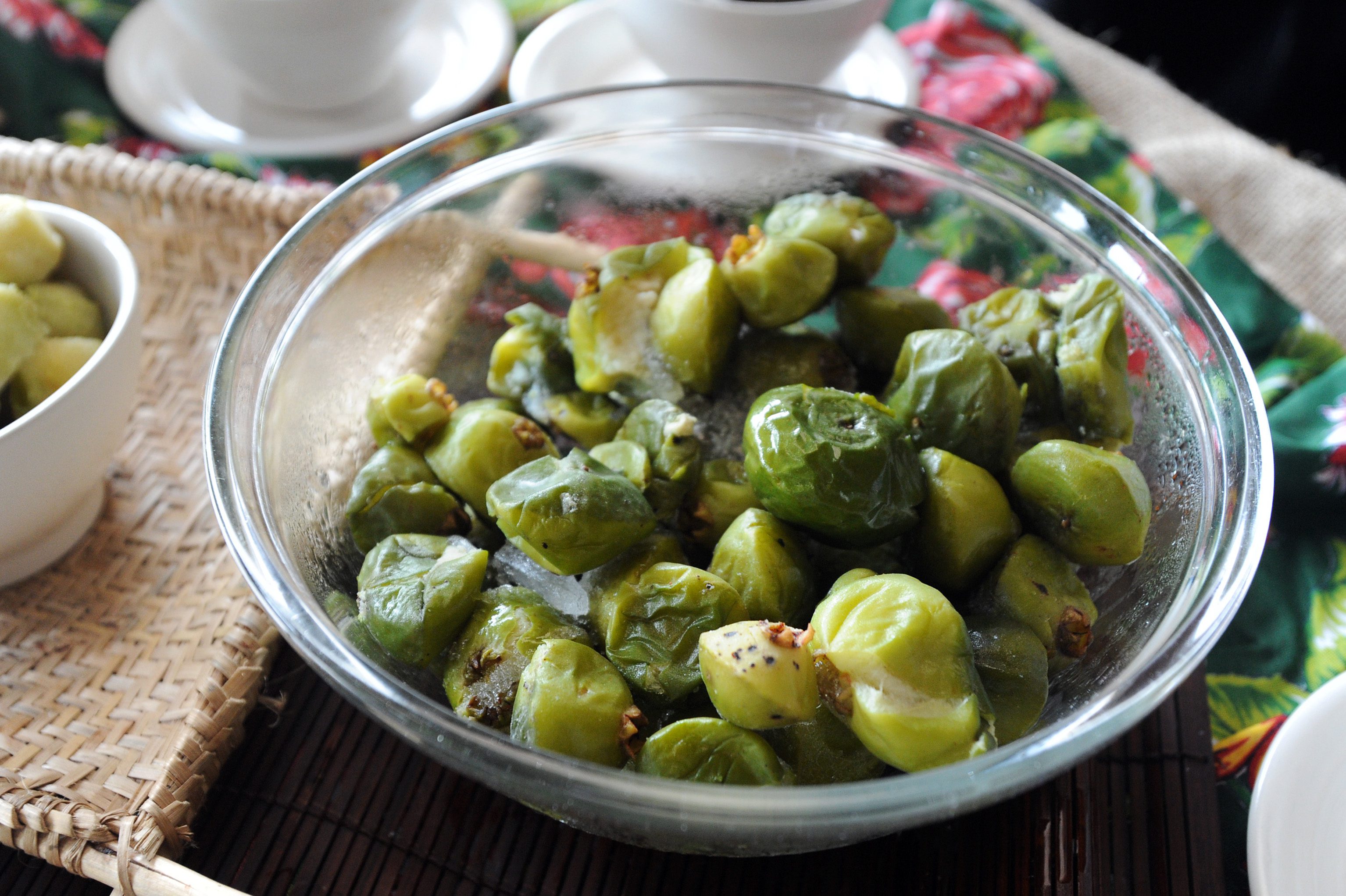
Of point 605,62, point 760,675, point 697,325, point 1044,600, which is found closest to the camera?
point 760,675

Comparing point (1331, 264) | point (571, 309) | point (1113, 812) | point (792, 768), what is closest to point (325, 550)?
point (571, 309)

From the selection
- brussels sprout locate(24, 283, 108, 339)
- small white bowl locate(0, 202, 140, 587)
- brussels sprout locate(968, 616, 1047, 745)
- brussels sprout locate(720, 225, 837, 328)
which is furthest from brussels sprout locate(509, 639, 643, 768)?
brussels sprout locate(24, 283, 108, 339)

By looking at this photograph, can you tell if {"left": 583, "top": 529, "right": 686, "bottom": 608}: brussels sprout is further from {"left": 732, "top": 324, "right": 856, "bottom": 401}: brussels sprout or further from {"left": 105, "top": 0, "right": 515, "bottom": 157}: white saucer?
{"left": 105, "top": 0, "right": 515, "bottom": 157}: white saucer

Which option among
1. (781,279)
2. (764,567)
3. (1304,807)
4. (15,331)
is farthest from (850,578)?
(15,331)

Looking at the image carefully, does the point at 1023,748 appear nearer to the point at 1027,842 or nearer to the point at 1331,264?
the point at 1027,842

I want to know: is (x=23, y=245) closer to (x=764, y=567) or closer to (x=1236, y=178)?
(x=764, y=567)
